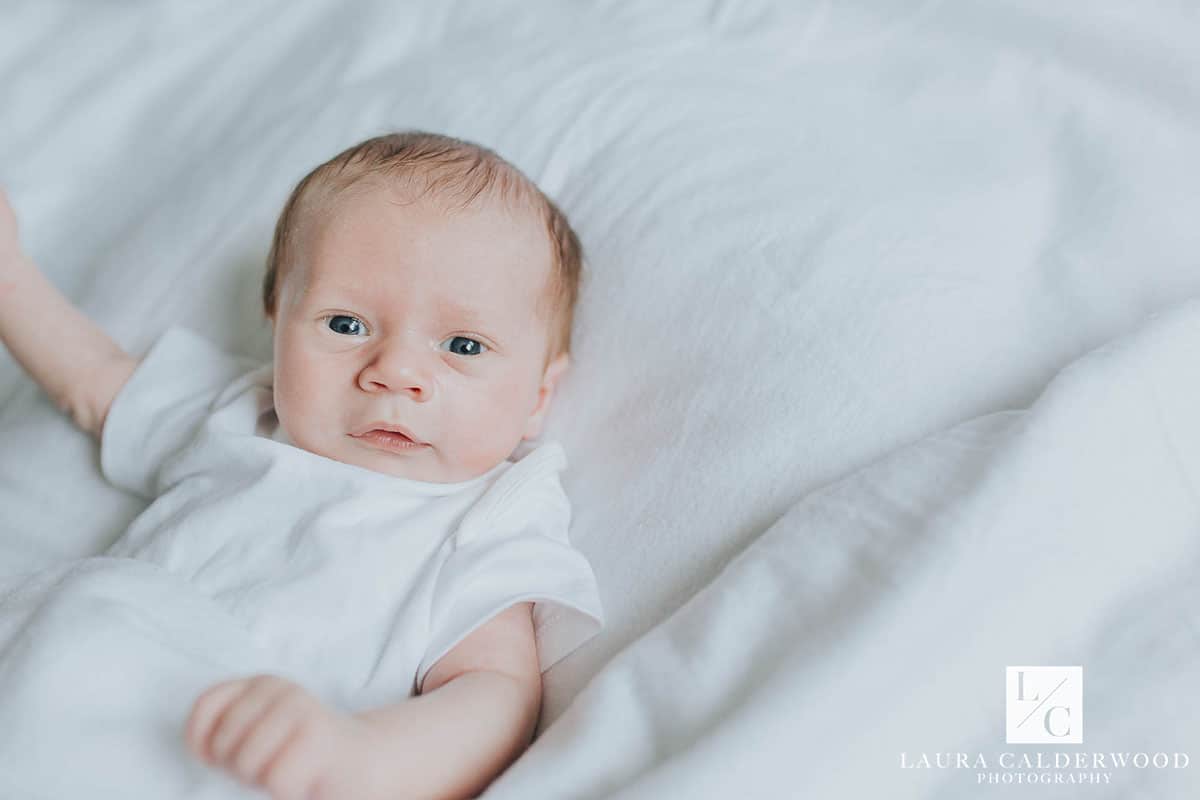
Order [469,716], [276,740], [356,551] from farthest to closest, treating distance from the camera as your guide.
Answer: [356,551], [469,716], [276,740]

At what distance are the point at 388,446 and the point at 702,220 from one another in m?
0.40

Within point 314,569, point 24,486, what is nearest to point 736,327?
point 314,569

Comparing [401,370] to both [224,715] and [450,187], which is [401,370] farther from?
[224,715]

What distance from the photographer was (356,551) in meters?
1.01

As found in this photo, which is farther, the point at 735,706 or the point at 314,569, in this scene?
the point at 314,569

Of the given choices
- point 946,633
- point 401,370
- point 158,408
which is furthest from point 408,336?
point 946,633

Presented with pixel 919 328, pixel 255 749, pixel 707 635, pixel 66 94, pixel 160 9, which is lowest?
pixel 255 749

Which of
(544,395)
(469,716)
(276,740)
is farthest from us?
(544,395)

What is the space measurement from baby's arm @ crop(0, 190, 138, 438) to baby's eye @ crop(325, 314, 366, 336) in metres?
0.29

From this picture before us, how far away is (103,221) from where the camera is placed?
147 centimetres

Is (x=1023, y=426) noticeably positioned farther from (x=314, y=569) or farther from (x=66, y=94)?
(x=66, y=94)

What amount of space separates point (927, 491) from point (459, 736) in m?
0.39

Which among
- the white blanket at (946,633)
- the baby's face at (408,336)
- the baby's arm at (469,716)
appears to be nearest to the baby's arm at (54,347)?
the baby's face at (408,336)

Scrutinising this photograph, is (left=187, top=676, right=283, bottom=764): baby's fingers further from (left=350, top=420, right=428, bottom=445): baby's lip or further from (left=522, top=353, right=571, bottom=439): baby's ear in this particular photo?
(left=522, top=353, right=571, bottom=439): baby's ear
